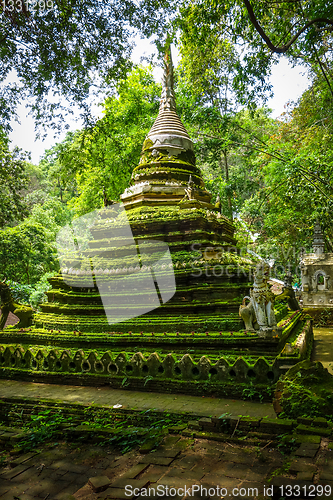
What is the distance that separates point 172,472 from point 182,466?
0.19 m

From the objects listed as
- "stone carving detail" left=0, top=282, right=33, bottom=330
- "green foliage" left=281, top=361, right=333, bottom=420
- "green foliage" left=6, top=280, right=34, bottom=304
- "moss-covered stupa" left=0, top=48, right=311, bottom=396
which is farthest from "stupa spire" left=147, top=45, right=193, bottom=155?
"green foliage" left=281, top=361, right=333, bottom=420

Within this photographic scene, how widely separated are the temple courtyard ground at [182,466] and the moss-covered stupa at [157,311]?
1.25 metres

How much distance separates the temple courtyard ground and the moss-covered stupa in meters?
1.25

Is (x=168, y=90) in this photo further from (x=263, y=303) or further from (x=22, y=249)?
(x=263, y=303)

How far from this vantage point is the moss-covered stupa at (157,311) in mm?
6551

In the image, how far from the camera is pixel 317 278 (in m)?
14.9

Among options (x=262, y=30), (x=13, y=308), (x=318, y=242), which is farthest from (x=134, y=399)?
(x=318, y=242)

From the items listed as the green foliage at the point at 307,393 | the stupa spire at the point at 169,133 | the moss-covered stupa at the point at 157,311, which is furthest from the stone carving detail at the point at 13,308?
the green foliage at the point at 307,393

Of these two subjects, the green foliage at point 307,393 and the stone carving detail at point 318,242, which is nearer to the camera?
the green foliage at point 307,393

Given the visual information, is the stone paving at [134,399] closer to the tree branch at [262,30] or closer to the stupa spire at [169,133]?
the tree branch at [262,30]

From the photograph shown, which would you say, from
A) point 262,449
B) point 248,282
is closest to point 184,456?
point 262,449

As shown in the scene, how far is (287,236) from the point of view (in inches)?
768

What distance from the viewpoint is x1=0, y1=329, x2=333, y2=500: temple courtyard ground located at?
10.0 feet

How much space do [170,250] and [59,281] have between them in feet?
11.6
